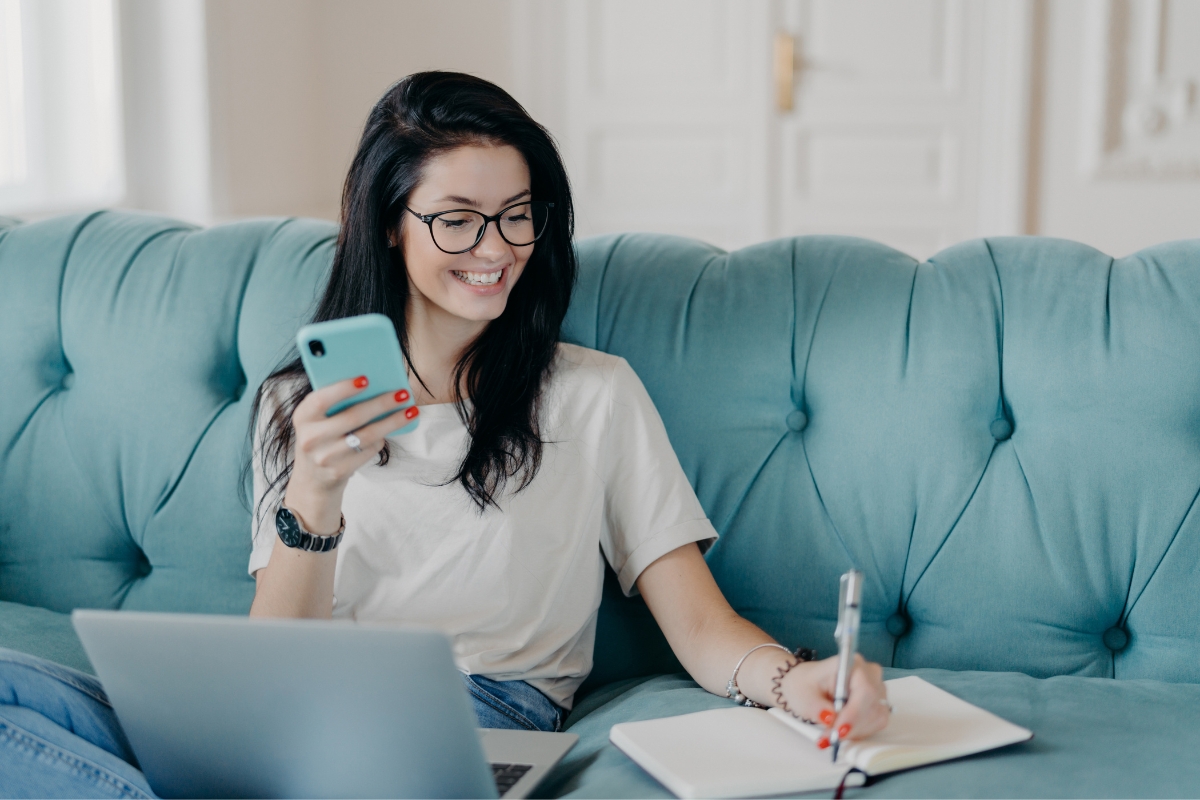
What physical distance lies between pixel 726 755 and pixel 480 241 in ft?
1.88

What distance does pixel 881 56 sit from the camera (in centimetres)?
345

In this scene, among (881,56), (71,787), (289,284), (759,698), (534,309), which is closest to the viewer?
(71,787)

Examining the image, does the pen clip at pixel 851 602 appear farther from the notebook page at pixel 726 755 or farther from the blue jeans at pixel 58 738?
the blue jeans at pixel 58 738

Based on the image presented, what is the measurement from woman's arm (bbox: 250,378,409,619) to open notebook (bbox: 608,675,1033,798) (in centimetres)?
33

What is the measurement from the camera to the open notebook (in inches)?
34.3

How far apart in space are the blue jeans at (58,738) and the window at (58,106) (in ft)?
5.39

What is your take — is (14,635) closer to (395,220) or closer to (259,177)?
(395,220)

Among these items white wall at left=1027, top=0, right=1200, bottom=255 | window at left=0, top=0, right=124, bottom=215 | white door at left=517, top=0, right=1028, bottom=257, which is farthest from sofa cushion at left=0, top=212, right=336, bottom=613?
white wall at left=1027, top=0, right=1200, bottom=255

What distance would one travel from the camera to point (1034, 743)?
961mm

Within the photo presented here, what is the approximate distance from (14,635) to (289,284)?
1.75ft

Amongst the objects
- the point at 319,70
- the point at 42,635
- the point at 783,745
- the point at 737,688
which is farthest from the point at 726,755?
the point at 319,70

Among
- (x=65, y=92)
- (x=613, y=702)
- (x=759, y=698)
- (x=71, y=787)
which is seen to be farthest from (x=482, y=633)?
(x=65, y=92)

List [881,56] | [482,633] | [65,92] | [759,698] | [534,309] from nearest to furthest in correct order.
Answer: [759,698] < [482,633] < [534,309] < [65,92] < [881,56]

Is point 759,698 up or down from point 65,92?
down
